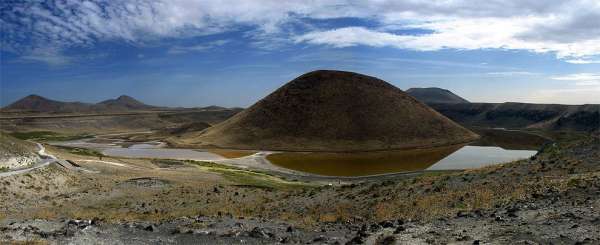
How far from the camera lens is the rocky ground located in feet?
49.0

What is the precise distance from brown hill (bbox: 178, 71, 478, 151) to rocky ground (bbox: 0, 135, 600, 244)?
252ft

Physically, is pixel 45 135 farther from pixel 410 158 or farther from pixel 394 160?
pixel 410 158

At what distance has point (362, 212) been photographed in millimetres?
22172

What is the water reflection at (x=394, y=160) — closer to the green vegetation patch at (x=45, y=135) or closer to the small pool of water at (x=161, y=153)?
the small pool of water at (x=161, y=153)

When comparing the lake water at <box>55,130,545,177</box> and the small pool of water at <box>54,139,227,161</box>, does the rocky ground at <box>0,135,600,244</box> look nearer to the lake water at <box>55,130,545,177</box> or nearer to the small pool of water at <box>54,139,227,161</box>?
the lake water at <box>55,130,545,177</box>

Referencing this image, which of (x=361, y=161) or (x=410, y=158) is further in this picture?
(x=410, y=158)

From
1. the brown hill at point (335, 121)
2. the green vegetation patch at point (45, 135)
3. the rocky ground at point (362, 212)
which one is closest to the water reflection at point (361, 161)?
the brown hill at point (335, 121)

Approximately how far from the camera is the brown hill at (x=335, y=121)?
114 metres

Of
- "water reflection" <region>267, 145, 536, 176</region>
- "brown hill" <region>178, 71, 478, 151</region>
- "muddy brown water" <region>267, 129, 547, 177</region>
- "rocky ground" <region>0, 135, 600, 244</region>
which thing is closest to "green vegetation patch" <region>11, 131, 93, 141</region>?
"brown hill" <region>178, 71, 478, 151</region>

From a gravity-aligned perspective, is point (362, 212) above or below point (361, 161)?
above

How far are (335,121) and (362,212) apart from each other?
10388cm

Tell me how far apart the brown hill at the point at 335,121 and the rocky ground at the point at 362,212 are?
252ft

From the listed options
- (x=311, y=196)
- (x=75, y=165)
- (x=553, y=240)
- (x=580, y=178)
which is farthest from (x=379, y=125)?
(x=553, y=240)

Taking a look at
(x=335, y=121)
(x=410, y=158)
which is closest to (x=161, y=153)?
(x=335, y=121)
